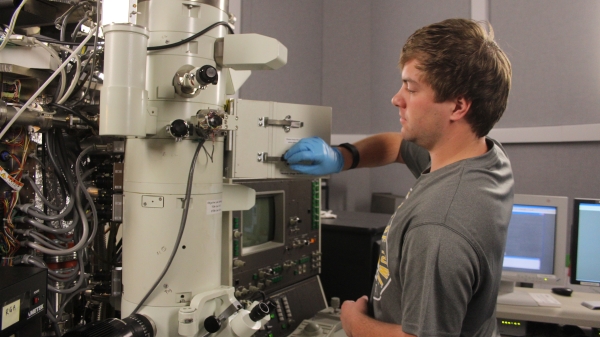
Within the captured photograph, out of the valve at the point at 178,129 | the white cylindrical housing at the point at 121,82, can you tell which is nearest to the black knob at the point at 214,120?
the valve at the point at 178,129

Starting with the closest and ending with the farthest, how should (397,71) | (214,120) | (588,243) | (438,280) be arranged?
1. (438,280)
2. (214,120)
3. (588,243)
4. (397,71)

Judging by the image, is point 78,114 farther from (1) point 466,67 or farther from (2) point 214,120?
(1) point 466,67

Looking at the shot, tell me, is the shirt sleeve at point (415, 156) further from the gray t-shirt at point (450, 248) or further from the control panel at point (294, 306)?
the control panel at point (294, 306)

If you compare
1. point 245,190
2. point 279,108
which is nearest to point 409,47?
point 279,108

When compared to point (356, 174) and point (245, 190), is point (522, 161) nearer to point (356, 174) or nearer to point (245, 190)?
point (356, 174)

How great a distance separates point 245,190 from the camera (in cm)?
134

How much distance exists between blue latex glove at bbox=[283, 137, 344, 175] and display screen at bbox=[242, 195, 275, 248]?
251 millimetres

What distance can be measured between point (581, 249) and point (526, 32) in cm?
152

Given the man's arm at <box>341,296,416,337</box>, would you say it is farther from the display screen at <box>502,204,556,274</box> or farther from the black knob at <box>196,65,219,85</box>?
the display screen at <box>502,204,556,274</box>

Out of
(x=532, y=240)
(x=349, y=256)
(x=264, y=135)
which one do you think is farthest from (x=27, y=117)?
(x=532, y=240)

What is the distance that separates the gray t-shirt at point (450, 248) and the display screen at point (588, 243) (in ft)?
3.23

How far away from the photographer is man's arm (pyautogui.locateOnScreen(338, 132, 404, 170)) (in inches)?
61.3

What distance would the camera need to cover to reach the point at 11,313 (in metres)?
0.80

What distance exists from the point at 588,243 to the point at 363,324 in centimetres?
121
